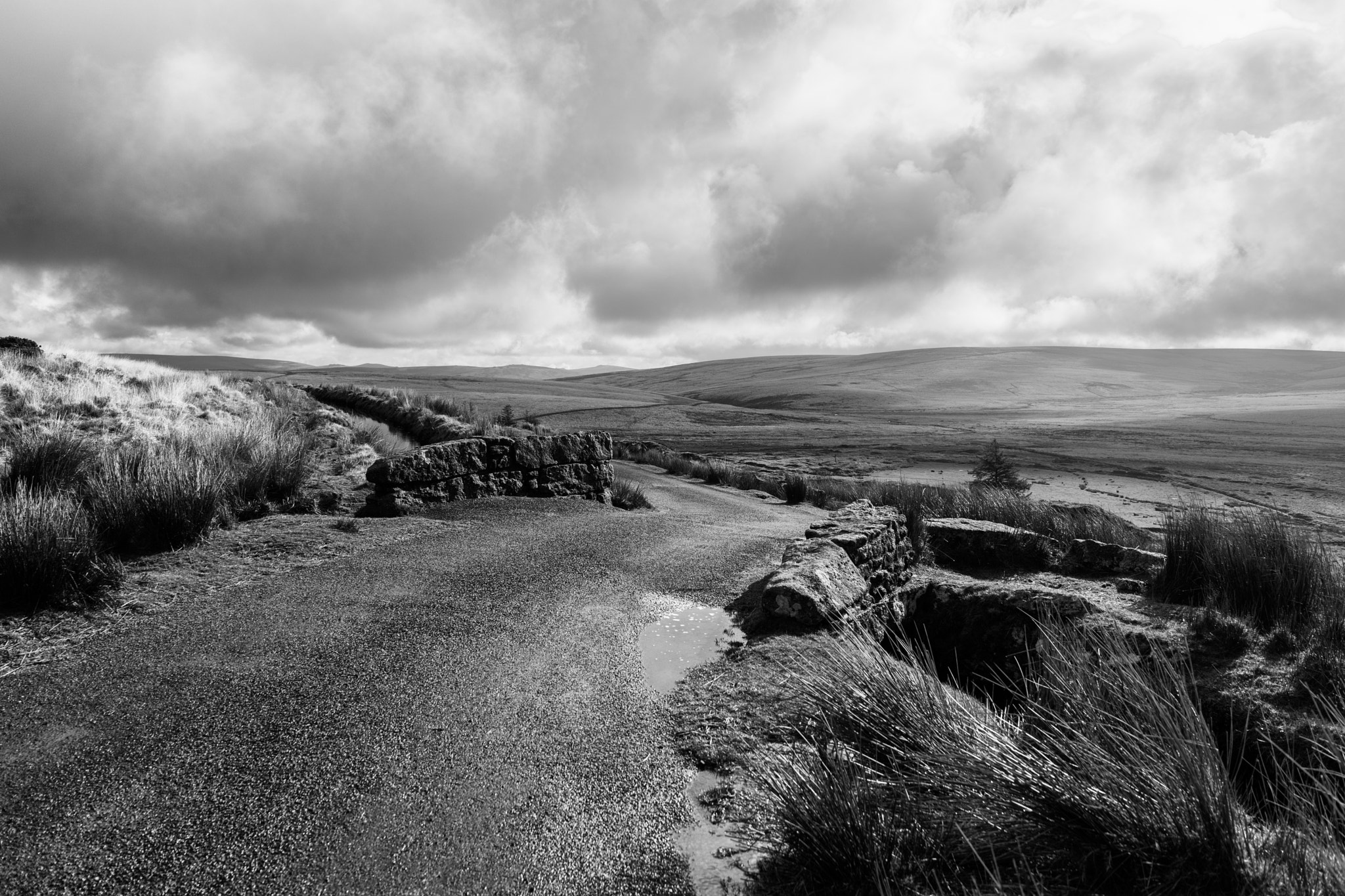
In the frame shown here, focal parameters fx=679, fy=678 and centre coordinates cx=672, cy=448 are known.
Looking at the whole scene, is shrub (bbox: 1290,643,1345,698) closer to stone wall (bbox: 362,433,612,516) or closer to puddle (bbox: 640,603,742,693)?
puddle (bbox: 640,603,742,693)

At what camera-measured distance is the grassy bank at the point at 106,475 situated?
460cm

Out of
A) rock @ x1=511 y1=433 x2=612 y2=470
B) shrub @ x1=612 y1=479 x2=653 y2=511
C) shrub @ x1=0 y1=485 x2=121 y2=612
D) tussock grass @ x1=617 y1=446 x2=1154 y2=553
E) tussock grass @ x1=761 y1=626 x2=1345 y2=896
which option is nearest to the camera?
tussock grass @ x1=761 y1=626 x2=1345 y2=896

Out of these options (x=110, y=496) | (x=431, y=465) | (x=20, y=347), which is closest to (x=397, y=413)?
(x=20, y=347)

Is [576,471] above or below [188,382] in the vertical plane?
below

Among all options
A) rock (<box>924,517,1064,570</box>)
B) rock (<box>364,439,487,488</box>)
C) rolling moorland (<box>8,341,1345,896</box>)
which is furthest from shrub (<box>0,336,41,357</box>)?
rock (<box>924,517,1064,570</box>)

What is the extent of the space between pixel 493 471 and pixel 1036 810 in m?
8.49

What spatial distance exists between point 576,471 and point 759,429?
32803 millimetres

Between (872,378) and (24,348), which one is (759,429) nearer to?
(24,348)

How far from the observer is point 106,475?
653 centimetres

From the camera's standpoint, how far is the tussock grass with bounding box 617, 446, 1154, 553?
877 centimetres

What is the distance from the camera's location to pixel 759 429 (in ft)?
140

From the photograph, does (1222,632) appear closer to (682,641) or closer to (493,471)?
(682,641)

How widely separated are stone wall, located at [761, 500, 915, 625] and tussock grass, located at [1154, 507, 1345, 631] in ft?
7.35

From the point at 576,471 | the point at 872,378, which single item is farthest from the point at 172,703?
the point at 872,378
